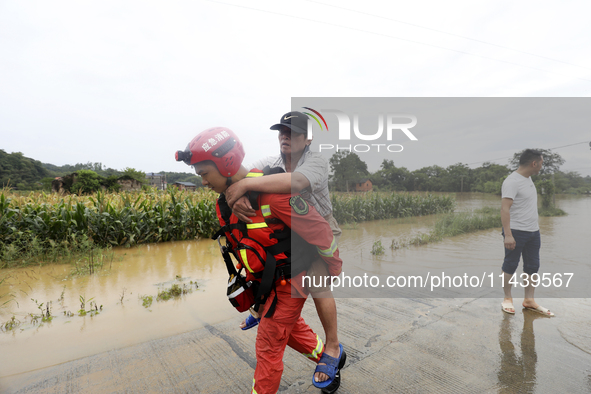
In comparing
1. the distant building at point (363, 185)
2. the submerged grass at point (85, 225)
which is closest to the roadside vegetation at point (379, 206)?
the distant building at point (363, 185)

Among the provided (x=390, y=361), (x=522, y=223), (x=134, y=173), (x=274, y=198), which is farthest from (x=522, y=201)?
(x=134, y=173)

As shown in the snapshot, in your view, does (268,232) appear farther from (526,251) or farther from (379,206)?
(379,206)

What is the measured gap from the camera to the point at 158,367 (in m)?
2.27

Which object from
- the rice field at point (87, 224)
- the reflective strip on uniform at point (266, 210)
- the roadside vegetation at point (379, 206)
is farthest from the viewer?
the roadside vegetation at point (379, 206)

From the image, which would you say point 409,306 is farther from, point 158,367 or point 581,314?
point 158,367

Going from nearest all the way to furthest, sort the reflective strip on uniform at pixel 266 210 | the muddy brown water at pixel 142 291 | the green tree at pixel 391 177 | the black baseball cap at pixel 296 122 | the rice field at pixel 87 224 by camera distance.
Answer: the reflective strip on uniform at pixel 266 210 → the black baseball cap at pixel 296 122 → the muddy brown water at pixel 142 291 → the rice field at pixel 87 224 → the green tree at pixel 391 177

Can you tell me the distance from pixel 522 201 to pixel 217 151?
3.26 metres

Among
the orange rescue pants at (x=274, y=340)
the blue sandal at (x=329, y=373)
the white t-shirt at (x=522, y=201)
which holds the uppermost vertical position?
the white t-shirt at (x=522, y=201)

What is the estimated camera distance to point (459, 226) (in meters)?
10.2

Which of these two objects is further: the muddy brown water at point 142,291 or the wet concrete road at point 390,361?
the muddy brown water at point 142,291

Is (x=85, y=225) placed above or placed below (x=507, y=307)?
above

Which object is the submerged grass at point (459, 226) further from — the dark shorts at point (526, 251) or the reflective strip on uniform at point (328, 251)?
the reflective strip on uniform at point (328, 251)

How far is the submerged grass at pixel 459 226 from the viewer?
8.43 meters

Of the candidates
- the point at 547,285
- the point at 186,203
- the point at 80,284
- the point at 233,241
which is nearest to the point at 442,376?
the point at 233,241
